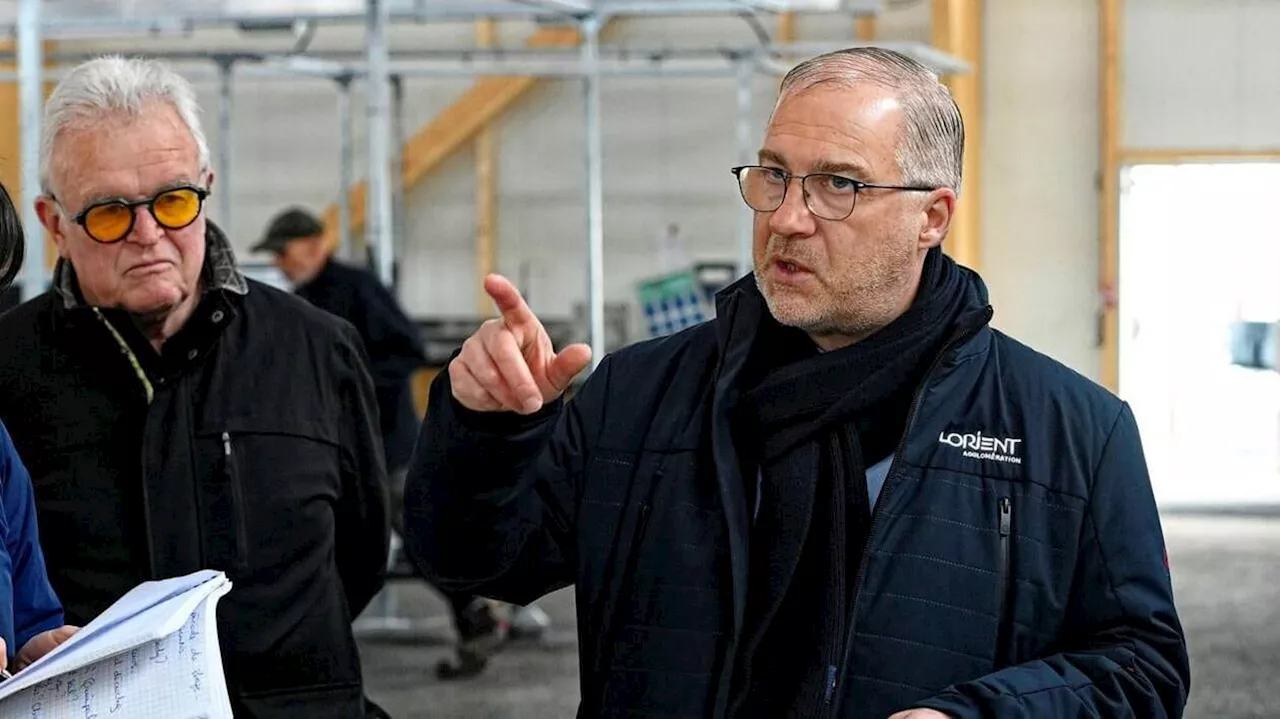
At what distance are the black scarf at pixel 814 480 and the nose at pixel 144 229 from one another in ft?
2.77

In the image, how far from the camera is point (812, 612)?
191 centimetres

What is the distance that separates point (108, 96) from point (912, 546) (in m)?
1.24

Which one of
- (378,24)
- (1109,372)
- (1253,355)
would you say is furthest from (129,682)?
(1109,372)

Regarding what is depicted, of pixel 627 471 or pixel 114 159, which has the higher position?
pixel 114 159

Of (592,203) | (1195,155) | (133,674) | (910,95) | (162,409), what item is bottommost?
(133,674)

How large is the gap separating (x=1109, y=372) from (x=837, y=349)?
36.8ft

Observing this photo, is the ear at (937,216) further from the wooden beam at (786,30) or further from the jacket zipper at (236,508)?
the wooden beam at (786,30)

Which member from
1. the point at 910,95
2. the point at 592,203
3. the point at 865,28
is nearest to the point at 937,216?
the point at 910,95

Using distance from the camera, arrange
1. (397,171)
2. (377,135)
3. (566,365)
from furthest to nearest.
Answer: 1. (397,171)
2. (377,135)
3. (566,365)

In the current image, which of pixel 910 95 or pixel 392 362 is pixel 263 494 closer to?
pixel 910 95

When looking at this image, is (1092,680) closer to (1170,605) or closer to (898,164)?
(1170,605)

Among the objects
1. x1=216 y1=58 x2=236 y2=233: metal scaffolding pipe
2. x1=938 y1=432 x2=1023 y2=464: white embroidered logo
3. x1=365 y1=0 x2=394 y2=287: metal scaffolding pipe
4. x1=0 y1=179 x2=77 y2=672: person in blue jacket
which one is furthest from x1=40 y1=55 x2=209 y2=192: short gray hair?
x1=216 y1=58 x2=236 y2=233: metal scaffolding pipe

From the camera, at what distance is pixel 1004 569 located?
1.89 m

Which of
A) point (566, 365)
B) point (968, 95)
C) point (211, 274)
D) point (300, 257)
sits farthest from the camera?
point (968, 95)
